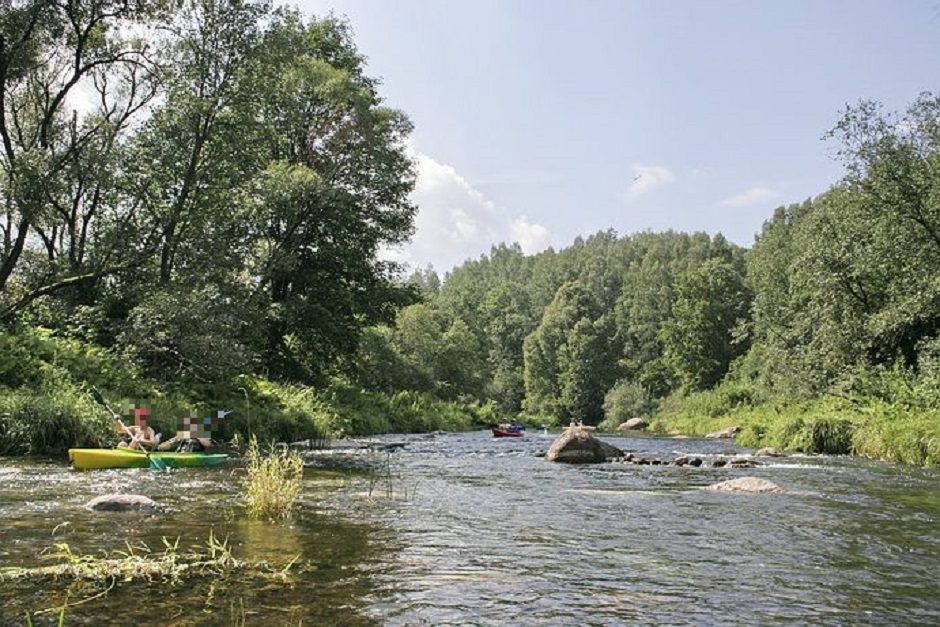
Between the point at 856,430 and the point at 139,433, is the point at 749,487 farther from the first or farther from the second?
the point at 139,433

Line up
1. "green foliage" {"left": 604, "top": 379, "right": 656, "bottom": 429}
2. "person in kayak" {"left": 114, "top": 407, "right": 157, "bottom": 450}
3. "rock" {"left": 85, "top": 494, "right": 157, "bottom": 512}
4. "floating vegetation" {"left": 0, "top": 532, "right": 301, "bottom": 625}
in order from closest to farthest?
"floating vegetation" {"left": 0, "top": 532, "right": 301, "bottom": 625} < "rock" {"left": 85, "top": 494, "right": 157, "bottom": 512} < "person in kayak" {"left": 114, "top": 407, "right": 157, "bottom": 450} < "green foliage" {"left": 604, "top": 379, "right": 656, "bottom": 429}

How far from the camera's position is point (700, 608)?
584 centimetres

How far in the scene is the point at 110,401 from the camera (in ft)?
63.6

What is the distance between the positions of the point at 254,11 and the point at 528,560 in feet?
76.3

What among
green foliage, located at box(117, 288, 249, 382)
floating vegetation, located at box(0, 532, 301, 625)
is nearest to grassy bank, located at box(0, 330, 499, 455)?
green foliage, located at box(117, 288, 249, 382)

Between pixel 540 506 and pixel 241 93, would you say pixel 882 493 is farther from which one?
pixel 241 93

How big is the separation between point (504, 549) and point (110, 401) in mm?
14728

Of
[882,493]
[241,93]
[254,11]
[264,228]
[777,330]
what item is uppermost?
[254,11]

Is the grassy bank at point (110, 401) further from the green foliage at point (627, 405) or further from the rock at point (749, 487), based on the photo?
the green foliage at point (627, 405)

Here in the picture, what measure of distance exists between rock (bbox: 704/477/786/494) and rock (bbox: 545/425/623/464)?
679 cm

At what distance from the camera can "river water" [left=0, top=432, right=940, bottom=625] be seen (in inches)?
222

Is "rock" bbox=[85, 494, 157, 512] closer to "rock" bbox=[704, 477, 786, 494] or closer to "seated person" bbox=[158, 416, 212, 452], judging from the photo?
"seated person" bbox=[158, 416, 212, 452]

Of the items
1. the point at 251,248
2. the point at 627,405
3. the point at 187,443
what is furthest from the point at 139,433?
the point at 627,405

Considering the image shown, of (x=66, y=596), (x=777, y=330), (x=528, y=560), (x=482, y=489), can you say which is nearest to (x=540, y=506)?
(x=482, y=489)
